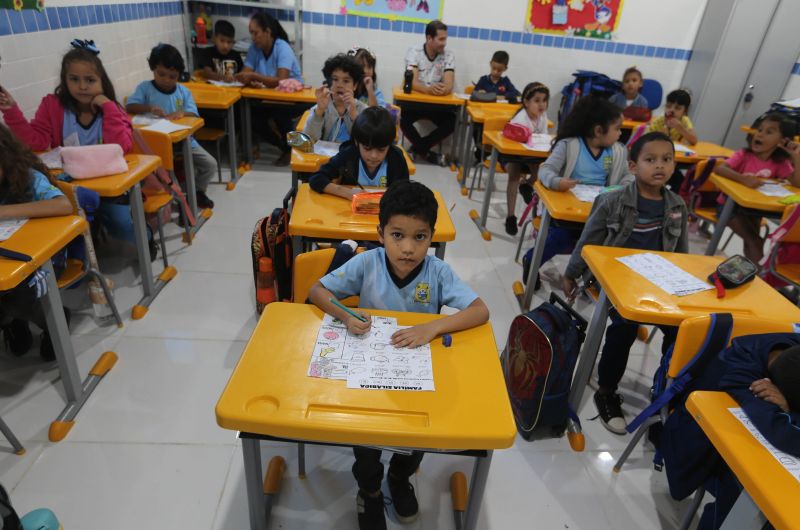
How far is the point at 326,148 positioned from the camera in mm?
2941

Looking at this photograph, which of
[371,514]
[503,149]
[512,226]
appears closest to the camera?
[371,514]

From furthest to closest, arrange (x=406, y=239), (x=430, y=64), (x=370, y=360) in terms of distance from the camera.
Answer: (x=430, y=64), (x=406, y=239), (x=370, y=360)

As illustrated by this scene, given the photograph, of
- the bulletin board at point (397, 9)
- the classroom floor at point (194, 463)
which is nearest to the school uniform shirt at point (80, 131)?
the classroom floor at point (194, 463)

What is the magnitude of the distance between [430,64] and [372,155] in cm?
324

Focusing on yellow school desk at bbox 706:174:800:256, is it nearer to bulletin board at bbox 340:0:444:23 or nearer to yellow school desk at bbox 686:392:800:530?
yellow school desk at bbox 686:392:800:530

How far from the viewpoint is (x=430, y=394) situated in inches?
42.8

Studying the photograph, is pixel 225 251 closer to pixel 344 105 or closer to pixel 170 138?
pixel 170 138

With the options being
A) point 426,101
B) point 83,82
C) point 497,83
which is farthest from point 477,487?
point 497,83

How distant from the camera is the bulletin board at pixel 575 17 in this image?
17.8 ft

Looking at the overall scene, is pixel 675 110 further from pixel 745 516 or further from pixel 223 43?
pixel 223 43

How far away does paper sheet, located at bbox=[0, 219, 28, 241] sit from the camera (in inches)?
63.1

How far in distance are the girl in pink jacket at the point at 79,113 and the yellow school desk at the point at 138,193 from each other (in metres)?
0.19

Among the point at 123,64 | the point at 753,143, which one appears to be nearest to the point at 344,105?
the point at 123,64

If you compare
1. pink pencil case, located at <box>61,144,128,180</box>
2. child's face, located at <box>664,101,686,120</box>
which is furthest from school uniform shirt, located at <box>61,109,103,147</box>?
child's face, located at <box>664,101,686,120</box>
